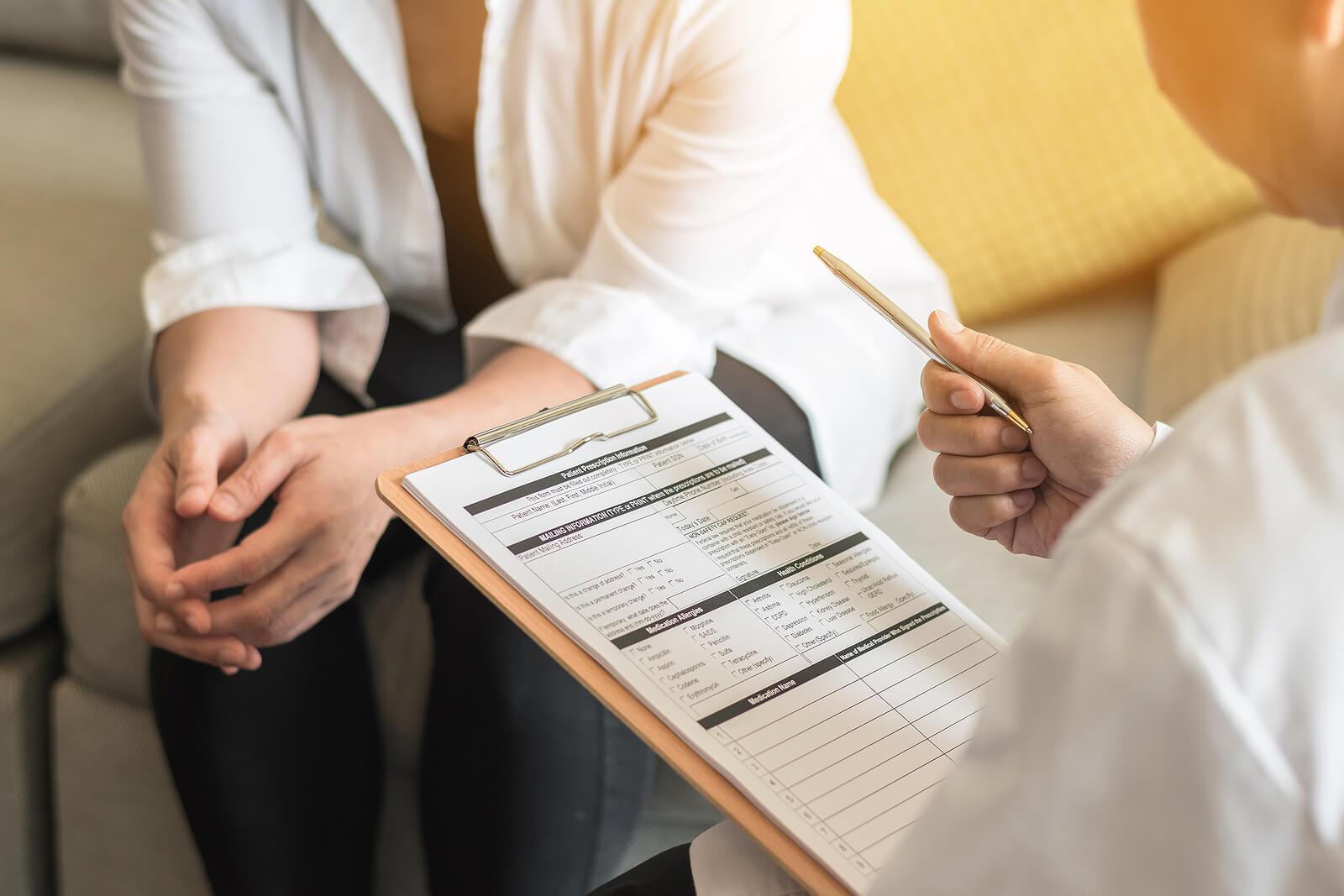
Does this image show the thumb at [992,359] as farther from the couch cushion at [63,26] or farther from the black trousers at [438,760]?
the couch cushion at [63,26]

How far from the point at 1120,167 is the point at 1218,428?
898mm

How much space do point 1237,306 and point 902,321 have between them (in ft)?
1.86

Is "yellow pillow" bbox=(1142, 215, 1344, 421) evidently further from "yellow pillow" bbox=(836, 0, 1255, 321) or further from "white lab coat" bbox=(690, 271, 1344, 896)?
"white lab coat" bbox=(690, 271, 1344, 896)

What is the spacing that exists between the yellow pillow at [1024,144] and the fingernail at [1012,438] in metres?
0.59

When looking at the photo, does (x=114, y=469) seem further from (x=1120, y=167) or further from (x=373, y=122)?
(x=1120, y=167)

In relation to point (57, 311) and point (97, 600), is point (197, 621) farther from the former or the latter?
point (57, 311)

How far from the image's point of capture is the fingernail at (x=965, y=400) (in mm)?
542

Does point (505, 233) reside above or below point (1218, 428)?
below

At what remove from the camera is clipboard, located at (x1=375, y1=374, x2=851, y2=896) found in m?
0.42

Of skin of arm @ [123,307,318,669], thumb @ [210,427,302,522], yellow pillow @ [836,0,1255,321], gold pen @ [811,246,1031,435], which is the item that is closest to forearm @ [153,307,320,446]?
skin of arm @ [123,307,318,669]

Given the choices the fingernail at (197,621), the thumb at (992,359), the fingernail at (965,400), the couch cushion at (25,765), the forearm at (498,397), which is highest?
the thumb at (992,359)

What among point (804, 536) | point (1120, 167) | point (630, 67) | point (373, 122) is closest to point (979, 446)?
point (804, 536)

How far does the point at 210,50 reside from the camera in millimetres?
816

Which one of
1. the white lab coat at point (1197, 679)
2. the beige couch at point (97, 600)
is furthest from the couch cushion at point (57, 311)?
the white lab coat at point (1197, 679)
